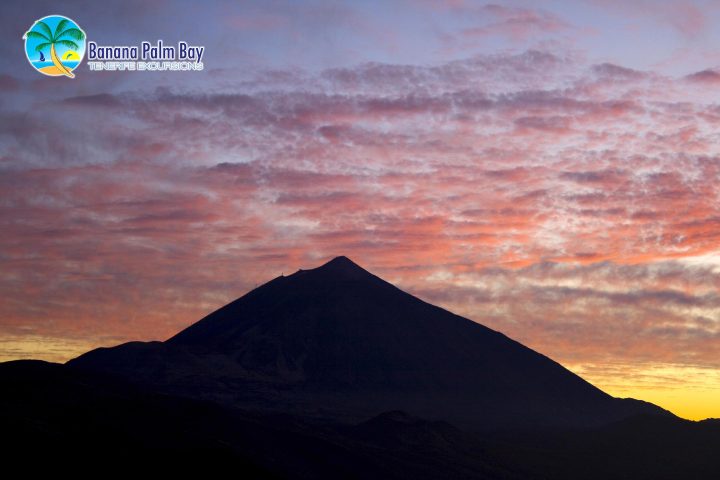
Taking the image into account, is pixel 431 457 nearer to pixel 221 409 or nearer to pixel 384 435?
pixel 384 435

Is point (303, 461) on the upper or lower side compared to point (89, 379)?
lower

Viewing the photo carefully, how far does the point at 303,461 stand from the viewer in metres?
152

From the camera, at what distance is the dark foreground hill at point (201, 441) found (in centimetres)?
11006

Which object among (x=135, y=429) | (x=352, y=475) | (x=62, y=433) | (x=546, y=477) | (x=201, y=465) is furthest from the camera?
(x=546, y=477)

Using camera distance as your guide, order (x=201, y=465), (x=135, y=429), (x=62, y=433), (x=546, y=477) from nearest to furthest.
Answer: (x=201, y=465) < (x=62, y=433) < (x=135, y=429) < (x=546, y=477)

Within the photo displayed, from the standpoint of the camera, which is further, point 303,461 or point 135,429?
point 303,461

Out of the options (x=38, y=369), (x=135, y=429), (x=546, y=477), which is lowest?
(x=546, y=477)

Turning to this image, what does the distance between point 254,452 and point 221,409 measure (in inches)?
733

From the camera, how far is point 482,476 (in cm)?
17350

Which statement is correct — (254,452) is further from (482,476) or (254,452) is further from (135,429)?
(482,476)

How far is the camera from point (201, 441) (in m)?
132

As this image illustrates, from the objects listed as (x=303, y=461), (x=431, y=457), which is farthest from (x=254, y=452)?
(x=431, y=457)

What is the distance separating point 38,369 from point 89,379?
461 inches

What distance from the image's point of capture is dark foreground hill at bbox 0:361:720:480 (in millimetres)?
110062
